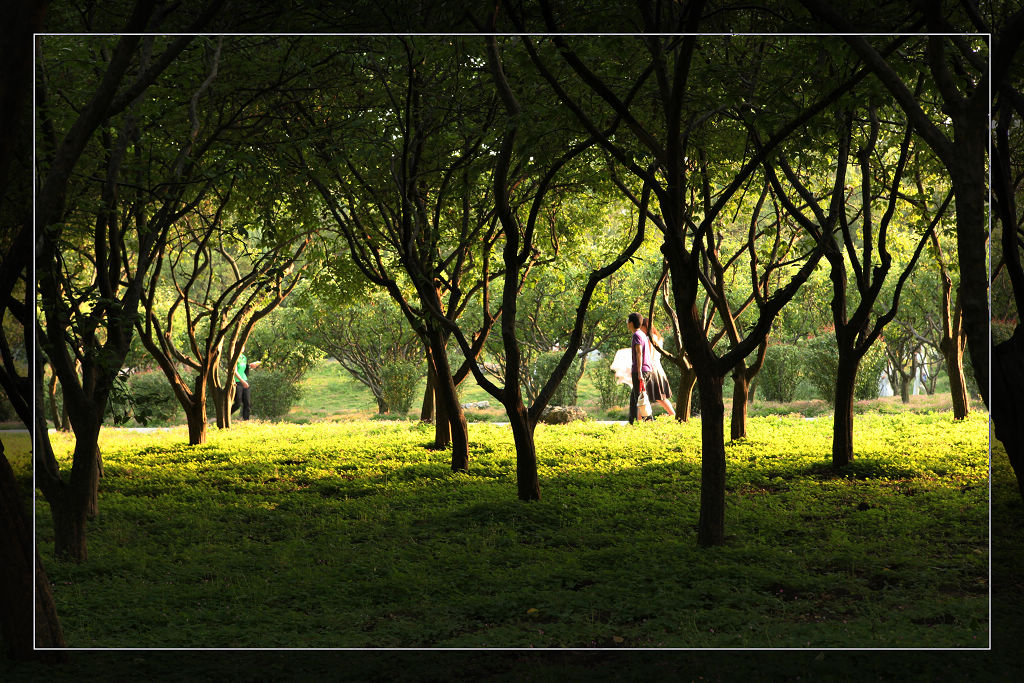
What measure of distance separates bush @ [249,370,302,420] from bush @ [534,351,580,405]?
151 centimetres

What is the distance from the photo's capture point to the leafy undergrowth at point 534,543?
4.20 m

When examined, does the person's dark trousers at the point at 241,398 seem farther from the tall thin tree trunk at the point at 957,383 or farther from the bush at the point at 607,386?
the tall thin tree trunk at the point at 957,383

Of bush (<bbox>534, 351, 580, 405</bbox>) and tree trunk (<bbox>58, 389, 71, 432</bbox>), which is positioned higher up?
bush (<bbox>534, 351, 580, 405</bbox>)

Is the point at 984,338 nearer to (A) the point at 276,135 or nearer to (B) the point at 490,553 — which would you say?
(B) the point at 490,553

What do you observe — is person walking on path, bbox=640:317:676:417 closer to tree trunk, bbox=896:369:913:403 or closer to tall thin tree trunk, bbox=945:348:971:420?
tree trunk, bbox=896:369:913:403

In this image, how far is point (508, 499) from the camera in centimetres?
486

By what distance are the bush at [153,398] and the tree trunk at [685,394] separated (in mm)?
2965

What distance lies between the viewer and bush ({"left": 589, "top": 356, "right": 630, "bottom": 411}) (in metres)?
5.34

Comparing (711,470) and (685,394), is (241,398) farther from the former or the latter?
(711,470)

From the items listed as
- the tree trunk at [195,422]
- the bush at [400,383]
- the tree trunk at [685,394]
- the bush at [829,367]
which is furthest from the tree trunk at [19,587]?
the bush at [829,367]

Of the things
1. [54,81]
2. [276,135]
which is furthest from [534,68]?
[54,81]

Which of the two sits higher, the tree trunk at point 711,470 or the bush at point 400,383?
the bush at point 400,383

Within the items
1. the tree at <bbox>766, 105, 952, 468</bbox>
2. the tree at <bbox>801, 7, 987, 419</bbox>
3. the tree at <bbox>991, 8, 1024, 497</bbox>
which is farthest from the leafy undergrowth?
the tree at <bbox>801, 7, 987, 419</bbox>

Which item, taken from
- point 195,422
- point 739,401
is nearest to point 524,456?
point 739,401
